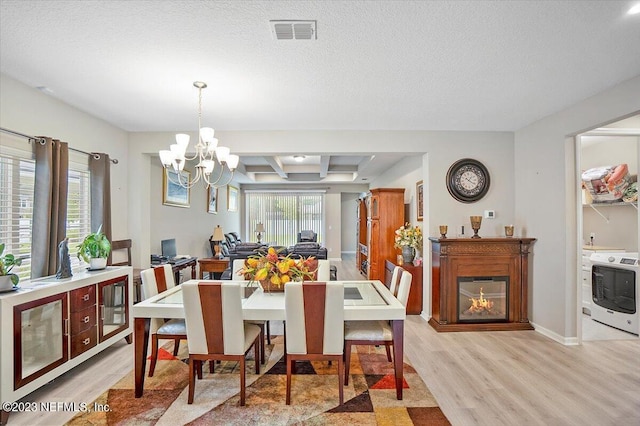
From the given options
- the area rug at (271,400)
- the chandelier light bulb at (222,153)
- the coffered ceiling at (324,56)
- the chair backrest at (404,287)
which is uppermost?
the coffered ceiling at (324,56)

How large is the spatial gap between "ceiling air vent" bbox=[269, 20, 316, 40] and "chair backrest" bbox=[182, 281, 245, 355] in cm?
168

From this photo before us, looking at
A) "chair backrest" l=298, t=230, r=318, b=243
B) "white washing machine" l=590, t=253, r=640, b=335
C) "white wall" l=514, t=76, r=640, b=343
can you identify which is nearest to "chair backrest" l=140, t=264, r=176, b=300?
"white wall" l=514, t=76, r=640, b=343

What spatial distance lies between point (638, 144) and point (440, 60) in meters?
3.23

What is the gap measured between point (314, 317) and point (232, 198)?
7.27 meters

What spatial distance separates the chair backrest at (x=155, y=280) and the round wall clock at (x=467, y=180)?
3546mm

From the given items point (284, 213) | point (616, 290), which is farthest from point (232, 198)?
point (616, 290)

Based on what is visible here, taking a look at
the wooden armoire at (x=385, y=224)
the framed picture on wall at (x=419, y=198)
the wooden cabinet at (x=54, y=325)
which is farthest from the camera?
the wooden armoire at (x=385, y=224)

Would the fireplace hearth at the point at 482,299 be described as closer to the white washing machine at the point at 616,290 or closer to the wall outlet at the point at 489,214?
the wall outlet at the point at 489,214

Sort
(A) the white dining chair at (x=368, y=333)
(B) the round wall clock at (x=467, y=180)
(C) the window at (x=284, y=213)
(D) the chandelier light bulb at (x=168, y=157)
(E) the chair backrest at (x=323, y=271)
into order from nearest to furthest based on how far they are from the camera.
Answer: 1. (A) the white dining chair at (x=368, y=333)
2. (D) the chandelier light bulb at (x=168, y=157)
3. (E) the chair backrest at (x=323, y=271)
4. (B) the round wall clock at (x=467, y=180)
5. (C) the window at (x=284, y=213)

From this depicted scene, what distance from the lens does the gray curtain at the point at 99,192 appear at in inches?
138

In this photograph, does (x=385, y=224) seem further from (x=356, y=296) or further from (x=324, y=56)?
(x=324, y=56)

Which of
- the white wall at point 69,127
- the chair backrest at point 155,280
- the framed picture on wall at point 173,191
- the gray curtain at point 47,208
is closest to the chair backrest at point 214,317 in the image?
the chair backrest at point 155,280

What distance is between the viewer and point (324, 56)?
7.45 ft

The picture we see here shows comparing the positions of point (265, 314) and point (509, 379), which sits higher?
point (265, 314)
